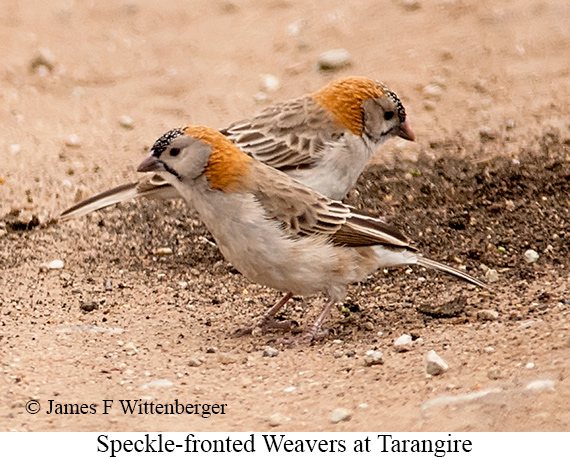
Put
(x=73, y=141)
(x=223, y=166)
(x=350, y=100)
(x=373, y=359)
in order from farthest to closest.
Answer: (x=73, y=141)
(x=350, y=100)
(x=223, y=166)
(x=373, y=359)

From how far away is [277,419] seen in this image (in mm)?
5203

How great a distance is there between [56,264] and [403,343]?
2849mm

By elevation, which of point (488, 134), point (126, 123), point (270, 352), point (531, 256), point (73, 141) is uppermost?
point (126, 123)

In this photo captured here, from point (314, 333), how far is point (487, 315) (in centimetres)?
104

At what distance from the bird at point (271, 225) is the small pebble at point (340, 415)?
1210 mm

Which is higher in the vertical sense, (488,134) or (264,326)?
(488,134)

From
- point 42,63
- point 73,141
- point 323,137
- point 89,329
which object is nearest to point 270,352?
point 89,329

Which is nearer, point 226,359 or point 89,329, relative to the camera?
point 226,359

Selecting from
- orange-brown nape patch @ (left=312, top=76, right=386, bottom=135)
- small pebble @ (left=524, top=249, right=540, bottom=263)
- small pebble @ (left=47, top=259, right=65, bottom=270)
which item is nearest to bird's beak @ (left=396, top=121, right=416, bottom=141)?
orange-brown nape patch @ (left=312, top=76, right=386, bottom=135)

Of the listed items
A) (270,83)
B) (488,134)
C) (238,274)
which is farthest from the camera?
(270,83)

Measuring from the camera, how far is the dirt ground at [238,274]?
5449 mm

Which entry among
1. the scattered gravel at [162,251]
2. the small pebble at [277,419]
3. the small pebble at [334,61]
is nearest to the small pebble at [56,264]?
the scattered gravel at [162,251]

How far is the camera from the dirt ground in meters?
5.45

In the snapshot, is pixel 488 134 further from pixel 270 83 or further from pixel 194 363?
pixel 194 363
